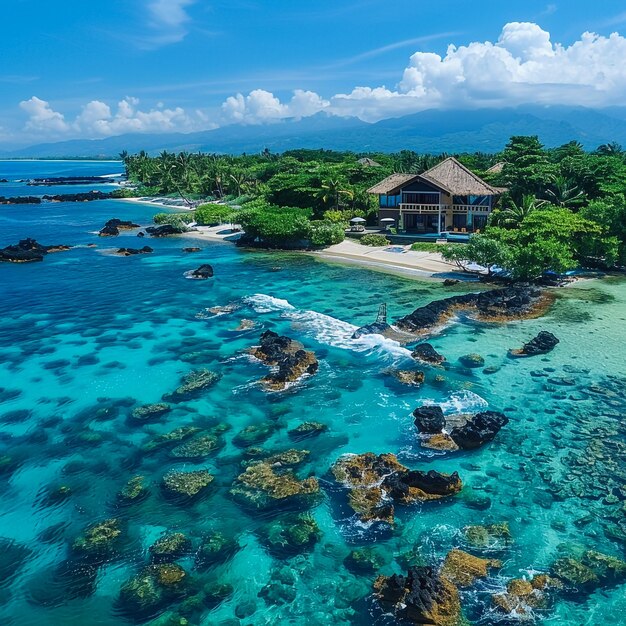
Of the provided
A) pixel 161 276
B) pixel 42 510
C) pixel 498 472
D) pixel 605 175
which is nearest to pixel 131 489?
pixel 42 510

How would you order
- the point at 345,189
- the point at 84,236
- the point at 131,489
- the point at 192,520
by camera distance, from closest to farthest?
the point at 192,520 < the point at 131,489 < the point at 345,189 < the point at 84,236

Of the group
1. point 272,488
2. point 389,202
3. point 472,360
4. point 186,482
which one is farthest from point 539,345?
point 389,202

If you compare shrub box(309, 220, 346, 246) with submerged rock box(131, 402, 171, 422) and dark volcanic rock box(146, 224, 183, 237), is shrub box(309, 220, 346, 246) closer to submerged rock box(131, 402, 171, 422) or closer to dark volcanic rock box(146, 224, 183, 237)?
dark volcanic rock box(146, 224, 183, 237)

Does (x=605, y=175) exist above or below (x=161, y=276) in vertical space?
above

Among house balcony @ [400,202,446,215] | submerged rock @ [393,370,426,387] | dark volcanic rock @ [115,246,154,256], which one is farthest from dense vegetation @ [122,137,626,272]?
submerged rock @ [393,370,426,387]

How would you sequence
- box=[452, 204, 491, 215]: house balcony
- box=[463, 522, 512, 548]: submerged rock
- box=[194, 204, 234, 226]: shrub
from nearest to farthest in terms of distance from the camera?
box=[463, 522, 512, 548]: submerged rock → box=[452, 204, 491, 215]: house balcony → box=[194, 204, 234, 226]: shrub

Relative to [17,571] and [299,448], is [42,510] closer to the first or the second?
[17,571]

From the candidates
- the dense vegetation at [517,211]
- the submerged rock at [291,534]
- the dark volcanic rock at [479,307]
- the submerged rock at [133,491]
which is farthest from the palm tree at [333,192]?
the submerged rock at [291,534]

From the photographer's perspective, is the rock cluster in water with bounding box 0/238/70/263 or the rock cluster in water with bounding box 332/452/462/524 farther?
the rock cluster in water with bounding box 0/238/70/263
